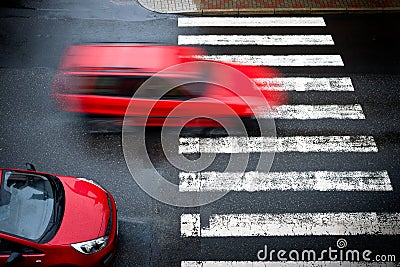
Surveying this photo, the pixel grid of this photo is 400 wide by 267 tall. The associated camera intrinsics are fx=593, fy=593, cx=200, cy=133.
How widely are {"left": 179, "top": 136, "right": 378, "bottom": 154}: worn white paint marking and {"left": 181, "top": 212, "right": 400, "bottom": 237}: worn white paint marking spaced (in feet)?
5.94

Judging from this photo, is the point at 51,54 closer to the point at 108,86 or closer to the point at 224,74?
the point at 108,86

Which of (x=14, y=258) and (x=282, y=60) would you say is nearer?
(x=14, y=258)

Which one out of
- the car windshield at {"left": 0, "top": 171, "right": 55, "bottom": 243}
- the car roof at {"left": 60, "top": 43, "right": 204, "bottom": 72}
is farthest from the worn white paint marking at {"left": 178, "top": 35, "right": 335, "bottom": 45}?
the car windshield at {"left": 0, "top": 171, "right": 55, "bottom": 243}

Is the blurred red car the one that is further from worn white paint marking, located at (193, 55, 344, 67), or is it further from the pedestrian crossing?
worn white paint marking, located at (193, 55, 344, 67)

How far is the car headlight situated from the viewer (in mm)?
9992

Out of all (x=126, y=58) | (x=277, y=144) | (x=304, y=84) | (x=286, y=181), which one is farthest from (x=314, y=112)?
(x=126, y=58)

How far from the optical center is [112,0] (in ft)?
57.8

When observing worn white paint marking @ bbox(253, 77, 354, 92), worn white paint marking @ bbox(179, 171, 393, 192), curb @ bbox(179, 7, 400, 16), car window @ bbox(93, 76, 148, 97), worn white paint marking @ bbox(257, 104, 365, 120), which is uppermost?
curb @ bbox(179, 7, 400, 16)

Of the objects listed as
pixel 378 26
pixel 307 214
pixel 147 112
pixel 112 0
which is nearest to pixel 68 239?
pixel 147 112

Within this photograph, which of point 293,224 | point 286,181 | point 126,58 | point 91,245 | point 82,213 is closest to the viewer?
point 91,245

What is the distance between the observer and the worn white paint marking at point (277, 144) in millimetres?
13039

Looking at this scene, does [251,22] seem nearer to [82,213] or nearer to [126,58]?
[126,58]

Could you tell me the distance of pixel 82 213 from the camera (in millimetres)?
10469

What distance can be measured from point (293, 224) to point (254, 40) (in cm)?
635
